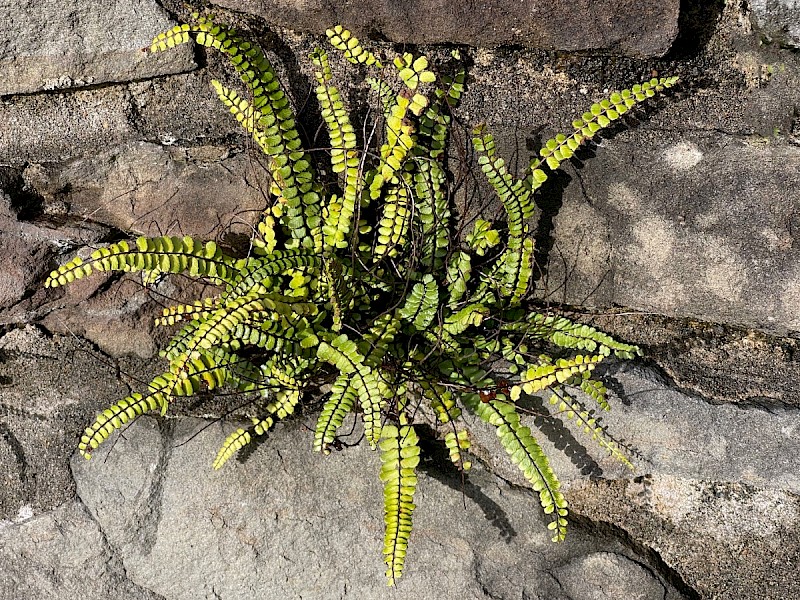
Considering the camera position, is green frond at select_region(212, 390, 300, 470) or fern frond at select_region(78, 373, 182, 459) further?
green frond at select_region(212, 390, 300, 470)

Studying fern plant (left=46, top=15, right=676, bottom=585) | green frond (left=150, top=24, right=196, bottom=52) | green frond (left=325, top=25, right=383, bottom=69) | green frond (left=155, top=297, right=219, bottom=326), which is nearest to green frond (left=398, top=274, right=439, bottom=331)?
fern plant (left=46, top=15, right=676, bottom=585)

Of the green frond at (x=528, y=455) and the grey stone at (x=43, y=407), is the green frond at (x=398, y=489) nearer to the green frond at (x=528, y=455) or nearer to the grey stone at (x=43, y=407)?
the green frond at (x=528, y=455)

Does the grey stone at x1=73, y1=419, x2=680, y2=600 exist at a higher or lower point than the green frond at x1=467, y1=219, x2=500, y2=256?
lower

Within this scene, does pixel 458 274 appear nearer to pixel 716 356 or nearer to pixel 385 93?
pixel 385 93

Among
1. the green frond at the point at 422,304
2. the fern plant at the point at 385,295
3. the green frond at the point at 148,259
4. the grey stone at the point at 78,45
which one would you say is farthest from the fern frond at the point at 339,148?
the grey stone at the point at 78,45

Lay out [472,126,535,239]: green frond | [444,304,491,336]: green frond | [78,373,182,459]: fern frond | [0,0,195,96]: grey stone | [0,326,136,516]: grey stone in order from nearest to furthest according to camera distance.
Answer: [78,373,182,459]: fern frond
[472,126,535,239]: green frond
[444,304,491,336]: green frond
[0,0,195,96]: grey stone
[0,326,136,516]: grey stone

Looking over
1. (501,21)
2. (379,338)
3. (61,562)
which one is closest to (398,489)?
(379,338)

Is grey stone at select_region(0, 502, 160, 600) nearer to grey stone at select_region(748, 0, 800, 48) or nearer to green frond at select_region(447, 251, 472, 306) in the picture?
green frond at select_region(447, 251, 472, 306)
